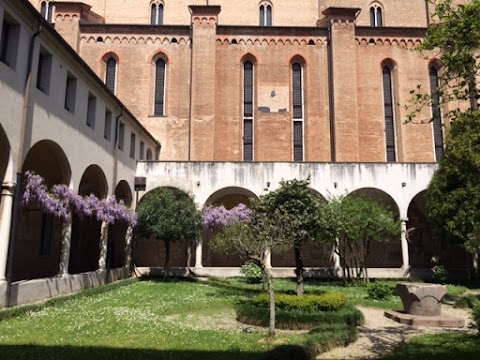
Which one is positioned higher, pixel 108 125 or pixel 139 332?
pixel 108 125

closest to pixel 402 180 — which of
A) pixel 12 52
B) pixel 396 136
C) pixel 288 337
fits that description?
pixel 396 136

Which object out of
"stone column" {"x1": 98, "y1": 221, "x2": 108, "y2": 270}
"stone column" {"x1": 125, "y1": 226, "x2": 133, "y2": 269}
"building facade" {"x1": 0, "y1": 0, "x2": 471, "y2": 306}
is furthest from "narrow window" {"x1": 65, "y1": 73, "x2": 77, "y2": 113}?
"building facade" {"x1": 0, "y1": 0, "x2": 471, "y2": 306}

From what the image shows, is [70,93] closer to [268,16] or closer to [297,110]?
[297,110]

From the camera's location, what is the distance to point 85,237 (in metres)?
22.6

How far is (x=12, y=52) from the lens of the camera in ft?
37.6

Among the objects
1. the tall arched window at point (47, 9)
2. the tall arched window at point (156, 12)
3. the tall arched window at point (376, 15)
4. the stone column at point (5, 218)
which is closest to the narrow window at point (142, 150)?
the stone column at point (5, 218)

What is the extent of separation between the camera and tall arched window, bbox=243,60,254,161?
1113 inches

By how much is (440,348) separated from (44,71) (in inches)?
505

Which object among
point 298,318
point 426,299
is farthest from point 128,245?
point 426,299

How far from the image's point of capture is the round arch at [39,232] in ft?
51.4

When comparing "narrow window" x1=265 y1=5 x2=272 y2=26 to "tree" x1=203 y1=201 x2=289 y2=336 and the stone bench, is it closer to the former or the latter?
"tree" x1=203 y1=201 x2=289 y2=336

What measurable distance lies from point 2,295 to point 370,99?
24285mm

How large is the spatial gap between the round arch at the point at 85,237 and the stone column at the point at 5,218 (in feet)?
22.6

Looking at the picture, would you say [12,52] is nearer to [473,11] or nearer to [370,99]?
[473,11]
